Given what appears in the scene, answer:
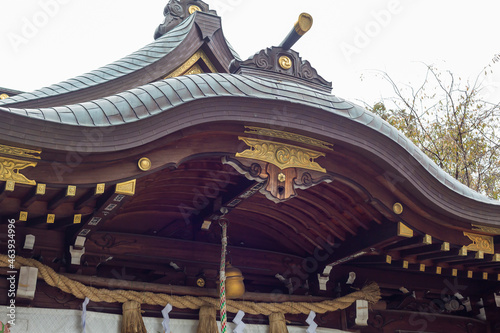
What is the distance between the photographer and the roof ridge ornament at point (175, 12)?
27.8ft

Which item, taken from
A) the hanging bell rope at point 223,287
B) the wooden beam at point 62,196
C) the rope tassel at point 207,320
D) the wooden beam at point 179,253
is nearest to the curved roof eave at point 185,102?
the wooden beam at point 62,196

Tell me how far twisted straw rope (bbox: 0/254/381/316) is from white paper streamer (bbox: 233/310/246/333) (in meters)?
0.08

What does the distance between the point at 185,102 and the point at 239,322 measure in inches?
100

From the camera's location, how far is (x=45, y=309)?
5.04 meters

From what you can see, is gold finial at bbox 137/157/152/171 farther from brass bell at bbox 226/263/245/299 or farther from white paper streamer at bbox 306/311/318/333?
white paper streamer at bbox 306/311/318/333

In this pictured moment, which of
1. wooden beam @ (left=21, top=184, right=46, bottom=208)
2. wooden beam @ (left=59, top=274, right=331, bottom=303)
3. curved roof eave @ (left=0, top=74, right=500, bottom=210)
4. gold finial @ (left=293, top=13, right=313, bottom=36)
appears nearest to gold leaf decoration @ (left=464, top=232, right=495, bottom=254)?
curved roof eave @ (left=0, top=74, right=500, bottom=210)

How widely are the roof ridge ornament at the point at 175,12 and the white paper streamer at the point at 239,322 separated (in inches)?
184

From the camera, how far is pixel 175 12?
28.1ft

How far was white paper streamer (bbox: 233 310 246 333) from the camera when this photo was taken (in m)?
5.74

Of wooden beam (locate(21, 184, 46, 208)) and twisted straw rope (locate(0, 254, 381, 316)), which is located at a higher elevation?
wooden beam (locate(21, 184, 46, 208))

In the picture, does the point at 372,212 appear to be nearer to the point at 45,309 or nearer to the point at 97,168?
the point at 97,168

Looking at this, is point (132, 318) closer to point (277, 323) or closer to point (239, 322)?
point (239, 322)

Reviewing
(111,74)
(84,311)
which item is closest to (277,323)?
(84,311)

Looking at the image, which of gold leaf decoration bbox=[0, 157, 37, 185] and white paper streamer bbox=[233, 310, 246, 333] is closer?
gold leaf decoration bbox=[0, 157, 37, 185]
